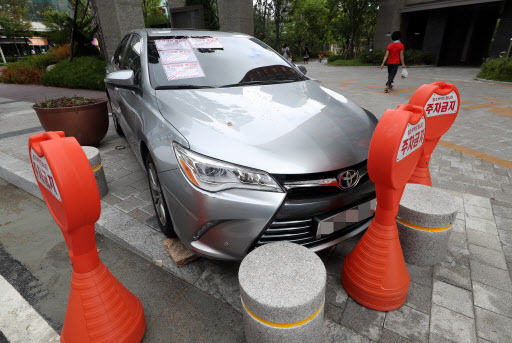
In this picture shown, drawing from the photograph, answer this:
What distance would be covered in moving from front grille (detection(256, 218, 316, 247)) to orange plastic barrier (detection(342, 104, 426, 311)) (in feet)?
1.43

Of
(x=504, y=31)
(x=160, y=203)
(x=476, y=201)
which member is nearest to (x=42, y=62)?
(x=160, y=203)

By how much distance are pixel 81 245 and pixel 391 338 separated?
1.87 m

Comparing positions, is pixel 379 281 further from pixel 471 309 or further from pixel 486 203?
pixel 486 203

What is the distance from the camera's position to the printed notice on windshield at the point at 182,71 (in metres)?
2.64

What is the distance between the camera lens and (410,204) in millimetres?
2217

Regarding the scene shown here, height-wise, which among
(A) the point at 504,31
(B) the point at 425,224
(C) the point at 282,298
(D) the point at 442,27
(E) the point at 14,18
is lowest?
(B) the point at 425,224

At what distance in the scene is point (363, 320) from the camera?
6.12 ft

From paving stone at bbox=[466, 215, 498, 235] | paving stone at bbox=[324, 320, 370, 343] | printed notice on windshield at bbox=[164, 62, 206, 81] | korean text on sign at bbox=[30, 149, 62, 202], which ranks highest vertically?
printed notice on windshield at bbox=[164, 62, 206, 81]

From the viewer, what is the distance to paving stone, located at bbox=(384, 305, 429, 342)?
1771mm

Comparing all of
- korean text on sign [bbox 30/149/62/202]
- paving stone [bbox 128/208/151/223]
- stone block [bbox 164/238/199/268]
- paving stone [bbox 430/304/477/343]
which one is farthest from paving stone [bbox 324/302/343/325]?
paving stone [bbox 128/208/151/223]

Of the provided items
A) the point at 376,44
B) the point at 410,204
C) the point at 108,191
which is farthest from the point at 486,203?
the point at 376,44

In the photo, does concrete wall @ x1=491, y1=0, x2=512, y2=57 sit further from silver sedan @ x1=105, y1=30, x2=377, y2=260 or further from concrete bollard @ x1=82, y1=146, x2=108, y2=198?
concrete bollard @ x1=82, y1=146, x2=108, y2=198

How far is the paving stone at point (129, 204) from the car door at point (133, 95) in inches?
22.7

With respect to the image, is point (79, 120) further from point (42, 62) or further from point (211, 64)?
point (42, 62)
